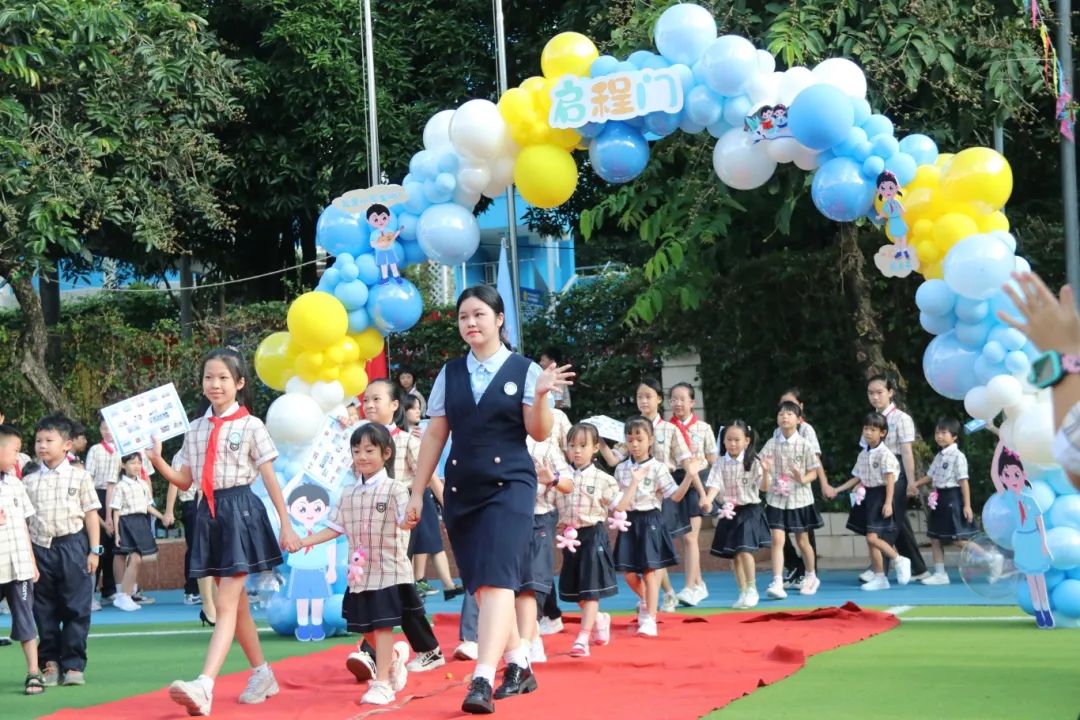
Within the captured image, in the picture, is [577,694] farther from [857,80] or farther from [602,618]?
[857,80]

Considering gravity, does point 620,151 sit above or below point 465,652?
above

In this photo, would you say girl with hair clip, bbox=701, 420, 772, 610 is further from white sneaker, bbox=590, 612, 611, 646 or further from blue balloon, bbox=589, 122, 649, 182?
blue balloon, bbox=589, 122, 649, 182

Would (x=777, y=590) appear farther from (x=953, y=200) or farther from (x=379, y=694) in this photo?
(x=379, y=694)

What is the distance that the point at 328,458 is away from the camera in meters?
9.72

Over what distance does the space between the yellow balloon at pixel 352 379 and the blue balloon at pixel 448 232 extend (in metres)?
1.00

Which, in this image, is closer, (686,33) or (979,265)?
(979,265)

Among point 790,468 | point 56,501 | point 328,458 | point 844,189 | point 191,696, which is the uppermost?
point 844,189

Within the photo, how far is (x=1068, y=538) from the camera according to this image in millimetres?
8273

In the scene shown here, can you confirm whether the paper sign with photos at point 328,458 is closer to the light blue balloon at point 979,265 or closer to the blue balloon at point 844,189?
the blue balloon at point 844,189

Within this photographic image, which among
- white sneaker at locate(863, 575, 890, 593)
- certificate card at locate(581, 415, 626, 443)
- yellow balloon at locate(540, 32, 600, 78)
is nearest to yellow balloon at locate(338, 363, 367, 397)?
certificate card at locate(581, 415, 626, 443)

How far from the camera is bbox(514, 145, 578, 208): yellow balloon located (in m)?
9.34

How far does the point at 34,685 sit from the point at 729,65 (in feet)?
17.8

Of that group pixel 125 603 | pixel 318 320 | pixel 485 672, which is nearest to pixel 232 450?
pixel 485 672

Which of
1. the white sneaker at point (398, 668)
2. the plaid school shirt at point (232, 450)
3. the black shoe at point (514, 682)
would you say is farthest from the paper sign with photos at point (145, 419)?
the black shoe at point (514, 682)
